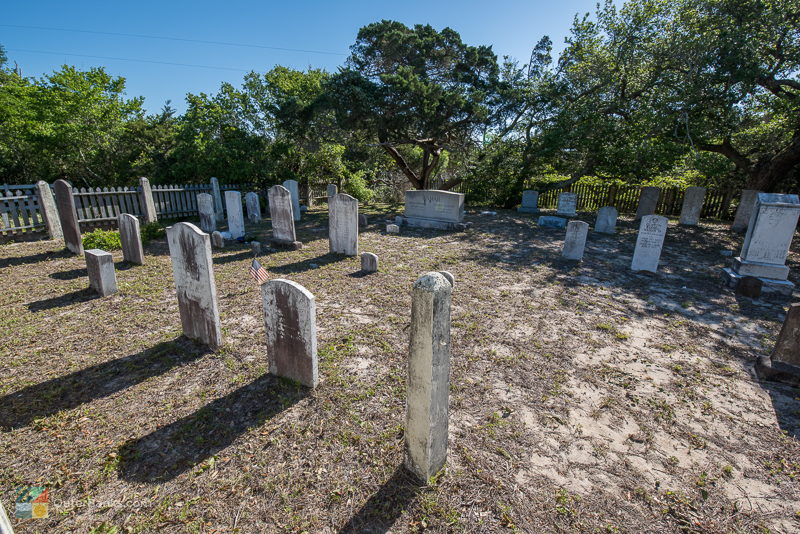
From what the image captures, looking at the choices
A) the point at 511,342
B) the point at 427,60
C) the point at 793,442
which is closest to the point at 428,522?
the point at 511,342

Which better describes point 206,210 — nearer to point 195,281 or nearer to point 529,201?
point 195,281

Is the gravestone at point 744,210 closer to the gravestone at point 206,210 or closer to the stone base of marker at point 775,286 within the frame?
the stone base of marker at point 775,286

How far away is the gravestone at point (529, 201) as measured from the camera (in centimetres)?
1809

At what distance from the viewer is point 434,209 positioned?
13695 millimetres

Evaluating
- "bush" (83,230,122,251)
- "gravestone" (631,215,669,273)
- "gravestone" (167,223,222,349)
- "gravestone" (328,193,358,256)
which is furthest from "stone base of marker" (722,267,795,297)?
"bush" (83,230,122,251)

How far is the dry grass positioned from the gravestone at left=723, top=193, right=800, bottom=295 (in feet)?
2.80

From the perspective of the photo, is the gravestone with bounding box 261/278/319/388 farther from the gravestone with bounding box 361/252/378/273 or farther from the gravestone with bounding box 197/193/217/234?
the gravestone with bounding box 197/193/217/234

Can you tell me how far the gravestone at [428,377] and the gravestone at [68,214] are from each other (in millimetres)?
10261

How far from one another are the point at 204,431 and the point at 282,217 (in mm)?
7449

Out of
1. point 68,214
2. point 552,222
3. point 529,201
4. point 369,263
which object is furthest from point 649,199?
point 68,214

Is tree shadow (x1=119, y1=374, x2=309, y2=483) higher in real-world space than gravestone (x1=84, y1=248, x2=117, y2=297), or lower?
lower

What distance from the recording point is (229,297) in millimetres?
6367

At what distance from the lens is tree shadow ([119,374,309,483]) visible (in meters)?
2.83

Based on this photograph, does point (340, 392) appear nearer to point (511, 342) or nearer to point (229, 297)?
point (511, 342)
